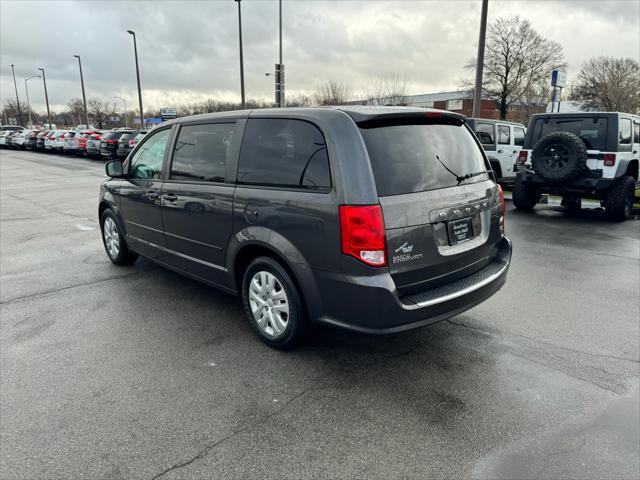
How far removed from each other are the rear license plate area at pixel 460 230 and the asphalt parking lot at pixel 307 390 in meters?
0.91

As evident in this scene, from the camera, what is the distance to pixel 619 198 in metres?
8.84

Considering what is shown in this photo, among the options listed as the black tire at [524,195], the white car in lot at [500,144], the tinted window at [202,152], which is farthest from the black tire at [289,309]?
the white car in lot at [500,144]

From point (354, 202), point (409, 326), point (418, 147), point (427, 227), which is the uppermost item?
point (418, 147)

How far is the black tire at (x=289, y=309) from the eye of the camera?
3338 mm

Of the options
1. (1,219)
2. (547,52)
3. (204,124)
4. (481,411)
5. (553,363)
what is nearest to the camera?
(481,411)

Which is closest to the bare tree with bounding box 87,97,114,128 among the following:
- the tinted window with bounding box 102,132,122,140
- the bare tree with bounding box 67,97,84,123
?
the bare tree with bounding box 67,97,84,123

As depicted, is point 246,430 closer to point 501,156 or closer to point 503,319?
point 503,319

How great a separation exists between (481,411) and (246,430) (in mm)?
1427

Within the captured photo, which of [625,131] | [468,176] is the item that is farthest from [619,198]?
[468,176]

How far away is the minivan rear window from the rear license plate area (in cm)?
698

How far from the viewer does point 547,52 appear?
120ft

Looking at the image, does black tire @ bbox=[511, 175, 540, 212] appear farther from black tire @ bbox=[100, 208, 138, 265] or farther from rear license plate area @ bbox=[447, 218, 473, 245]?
black tire @ bbox=[100, 208, 138, 265]

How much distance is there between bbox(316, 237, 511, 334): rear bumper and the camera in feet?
9.48

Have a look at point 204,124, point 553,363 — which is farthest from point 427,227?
point 204,124
